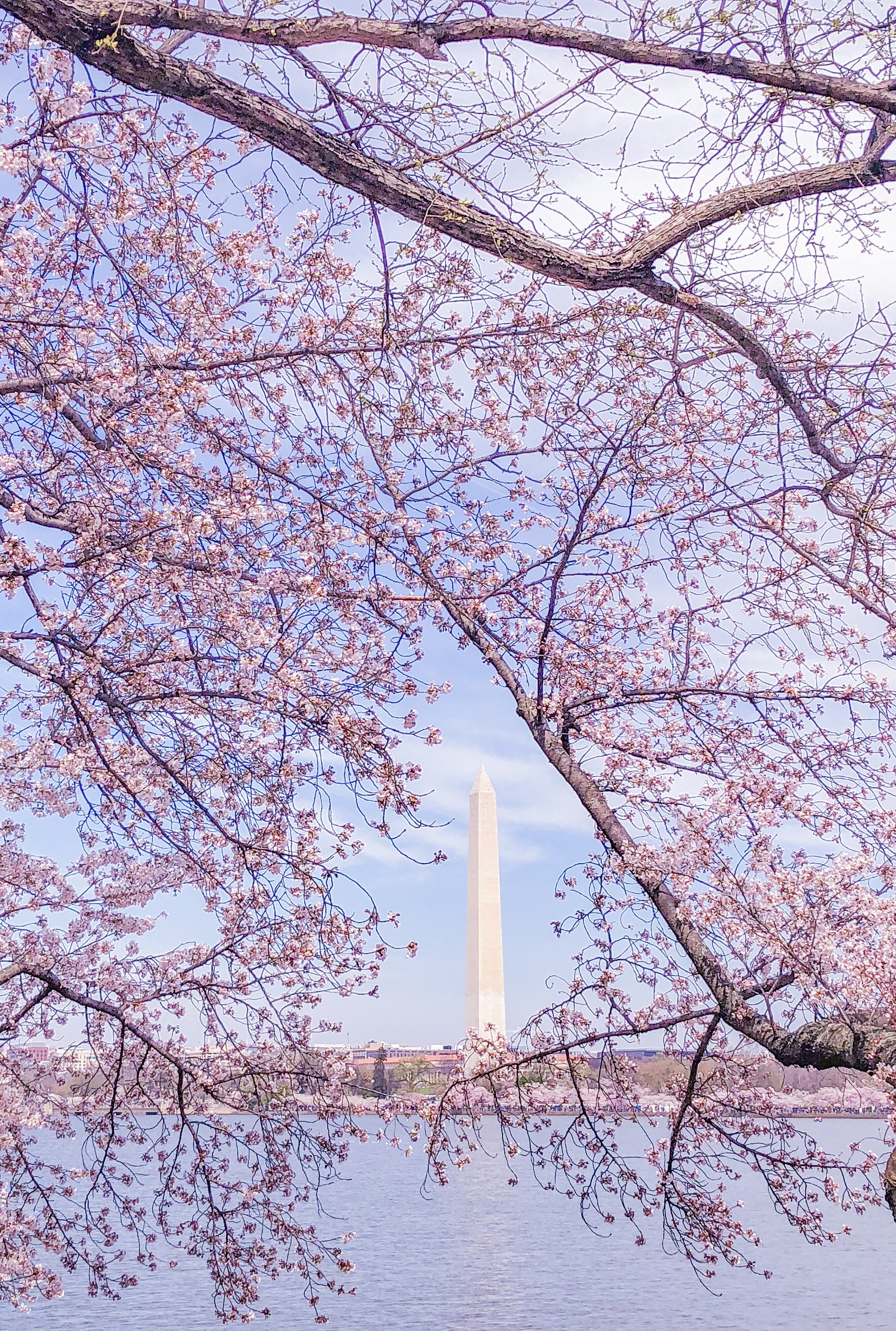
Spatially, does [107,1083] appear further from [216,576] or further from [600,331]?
[600,331]

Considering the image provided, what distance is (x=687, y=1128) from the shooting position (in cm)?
485

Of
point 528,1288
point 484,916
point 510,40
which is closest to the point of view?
point 510,40

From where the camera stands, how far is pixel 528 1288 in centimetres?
2039

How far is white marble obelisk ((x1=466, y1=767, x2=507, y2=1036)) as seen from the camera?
29375 mm

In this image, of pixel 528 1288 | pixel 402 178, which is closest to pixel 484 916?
pixel 528 1288

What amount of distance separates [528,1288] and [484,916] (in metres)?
11.1

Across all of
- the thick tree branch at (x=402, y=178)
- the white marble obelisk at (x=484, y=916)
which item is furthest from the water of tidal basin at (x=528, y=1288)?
the thick tree branch at (x=402, y=178)

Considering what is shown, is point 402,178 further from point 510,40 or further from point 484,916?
point 484,916

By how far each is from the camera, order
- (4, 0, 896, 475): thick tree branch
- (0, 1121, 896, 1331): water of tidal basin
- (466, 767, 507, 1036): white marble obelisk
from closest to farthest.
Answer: (4, 0, 896, 475): thick tree branch
(0, 1121, 896, 1331): water of tidal basin
(466, 767, 507, 1036): white marble obelisk

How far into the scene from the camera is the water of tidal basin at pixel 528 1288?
1716cm

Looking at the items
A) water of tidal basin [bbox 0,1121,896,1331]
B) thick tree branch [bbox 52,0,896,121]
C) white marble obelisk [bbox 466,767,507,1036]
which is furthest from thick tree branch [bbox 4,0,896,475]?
white marble obelisk [bbox 466,767,507,1036]

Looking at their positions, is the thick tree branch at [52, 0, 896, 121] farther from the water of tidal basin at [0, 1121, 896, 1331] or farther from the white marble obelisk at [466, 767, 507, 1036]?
the white marble obelisk at [466, 767, 507, 1036]

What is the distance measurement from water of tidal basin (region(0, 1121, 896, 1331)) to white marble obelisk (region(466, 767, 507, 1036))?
17.4 ft

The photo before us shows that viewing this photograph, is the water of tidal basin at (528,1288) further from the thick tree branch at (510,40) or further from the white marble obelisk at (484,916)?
the thick tree branch at (510,40)
